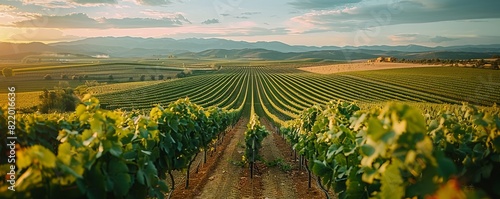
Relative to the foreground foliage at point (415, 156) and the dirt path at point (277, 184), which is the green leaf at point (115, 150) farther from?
the dirt path at point (277, 184)

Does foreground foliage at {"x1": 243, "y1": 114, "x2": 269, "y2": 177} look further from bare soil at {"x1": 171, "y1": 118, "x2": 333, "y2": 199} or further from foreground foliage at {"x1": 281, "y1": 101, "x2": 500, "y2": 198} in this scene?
foreground foliage at {"x1": 281, "y1": 101, "x2": 500, "y2": 198}

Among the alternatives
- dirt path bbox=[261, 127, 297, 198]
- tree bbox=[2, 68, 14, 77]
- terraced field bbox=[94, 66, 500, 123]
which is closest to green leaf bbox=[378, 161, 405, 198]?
dirt path bbox=[261, 127, 297, 198]

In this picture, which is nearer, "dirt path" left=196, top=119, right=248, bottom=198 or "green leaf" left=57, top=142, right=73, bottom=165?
"green leaf" left=57, top=142, right=73, bottom=165

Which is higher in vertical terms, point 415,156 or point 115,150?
point 415,156

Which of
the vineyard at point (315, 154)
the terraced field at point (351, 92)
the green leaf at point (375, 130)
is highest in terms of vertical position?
the green leaf at point (375, 130)

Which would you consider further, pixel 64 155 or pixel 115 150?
pixel 115 150

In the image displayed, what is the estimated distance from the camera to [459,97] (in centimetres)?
4038

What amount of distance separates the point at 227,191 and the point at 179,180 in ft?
8.28

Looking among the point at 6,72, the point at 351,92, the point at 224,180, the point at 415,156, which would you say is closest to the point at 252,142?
the point at 224,180

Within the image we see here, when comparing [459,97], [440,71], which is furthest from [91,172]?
[440,71]

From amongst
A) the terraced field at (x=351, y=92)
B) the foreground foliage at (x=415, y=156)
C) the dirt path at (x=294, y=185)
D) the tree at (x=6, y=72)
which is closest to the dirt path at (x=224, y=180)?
the dirt path at (x=294, y=185)

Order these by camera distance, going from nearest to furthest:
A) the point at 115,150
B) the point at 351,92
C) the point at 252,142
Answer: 1. the point at 115,150
2. the point at 252,142
3. the point at 351,92

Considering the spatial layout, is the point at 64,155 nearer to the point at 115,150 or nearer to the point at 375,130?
the point at 115,150

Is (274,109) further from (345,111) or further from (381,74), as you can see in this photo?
(345,111)
